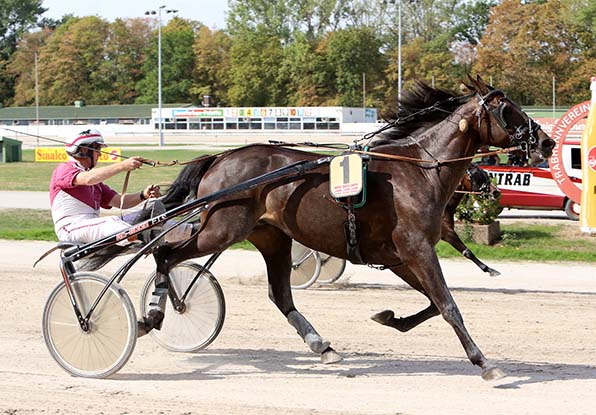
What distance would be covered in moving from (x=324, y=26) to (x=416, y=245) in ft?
259

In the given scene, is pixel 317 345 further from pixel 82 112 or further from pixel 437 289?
pixel 82 112

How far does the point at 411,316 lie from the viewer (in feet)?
22.2

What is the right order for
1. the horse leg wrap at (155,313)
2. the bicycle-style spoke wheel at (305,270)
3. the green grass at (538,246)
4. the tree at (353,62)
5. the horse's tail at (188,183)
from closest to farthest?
the horse leg wrap at (155,313)
the horse's tail at (188,183)
the bicycle-style spoke wheel at (305,270)
the green grass at (538,246)
the tree at (353,62)

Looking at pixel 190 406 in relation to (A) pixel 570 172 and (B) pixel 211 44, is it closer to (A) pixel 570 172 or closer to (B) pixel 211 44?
(A) pixel 570 172

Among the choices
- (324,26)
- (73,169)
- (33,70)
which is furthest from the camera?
(33,70)

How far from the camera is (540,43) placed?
2313 inches

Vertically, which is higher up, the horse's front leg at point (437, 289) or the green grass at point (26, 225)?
the horse's front leg at point (437, 289)

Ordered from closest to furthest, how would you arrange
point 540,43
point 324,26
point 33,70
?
point 540,43
point 324,26
point 33,70

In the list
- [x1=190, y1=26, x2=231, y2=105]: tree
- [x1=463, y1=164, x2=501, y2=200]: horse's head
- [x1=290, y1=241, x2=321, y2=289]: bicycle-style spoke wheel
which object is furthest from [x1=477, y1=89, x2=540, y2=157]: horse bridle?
[x1=190, y1=26, x2=231, y2=105]: tree

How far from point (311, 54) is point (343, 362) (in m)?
69.1

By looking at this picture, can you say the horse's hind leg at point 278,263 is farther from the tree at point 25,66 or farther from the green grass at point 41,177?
the tree at point 25,66

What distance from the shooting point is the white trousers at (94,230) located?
6.62m

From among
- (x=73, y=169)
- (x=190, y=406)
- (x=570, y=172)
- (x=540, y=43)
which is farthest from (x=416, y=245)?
(x=540, y=43)

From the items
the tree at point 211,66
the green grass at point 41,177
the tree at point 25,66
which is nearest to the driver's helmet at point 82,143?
the green grass at point 41,177
